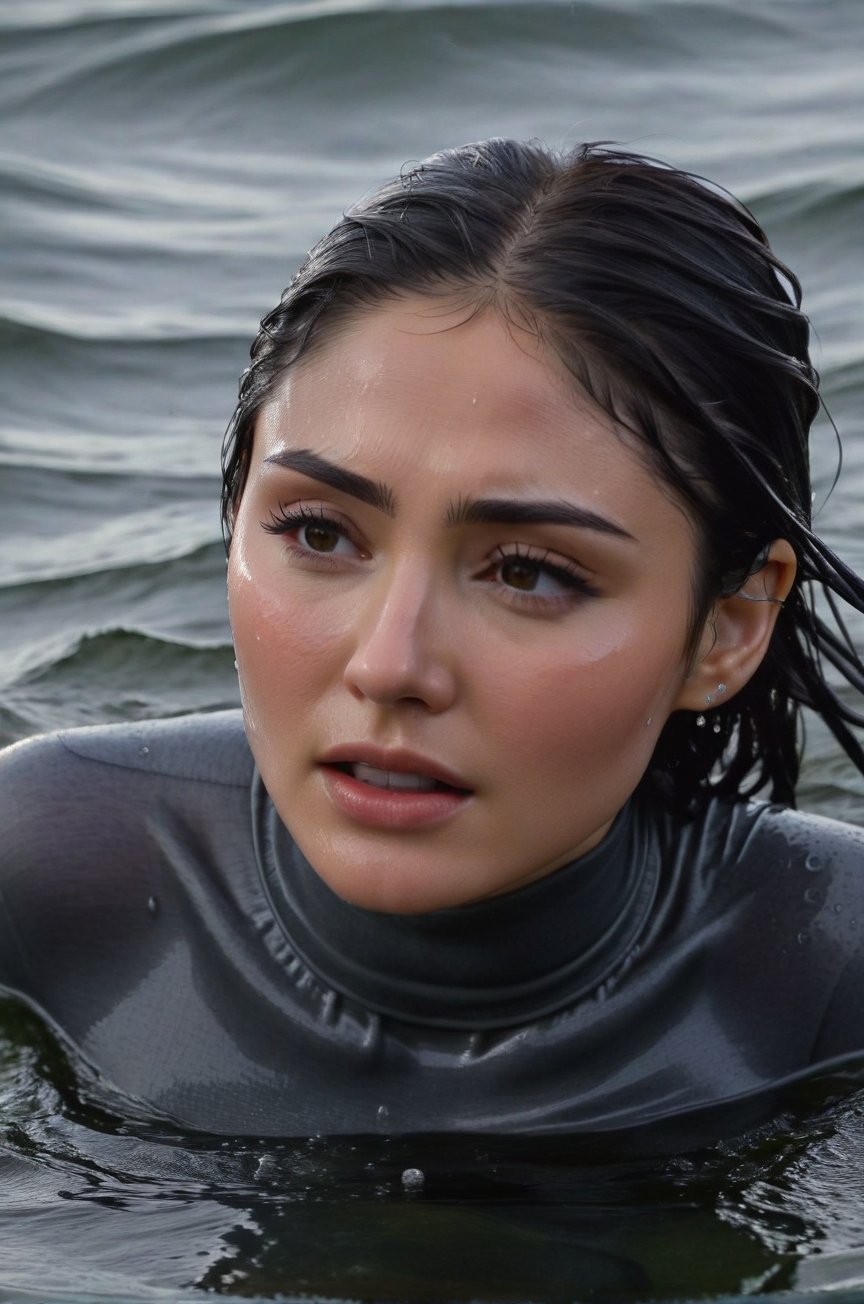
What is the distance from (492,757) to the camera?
255 centimetres

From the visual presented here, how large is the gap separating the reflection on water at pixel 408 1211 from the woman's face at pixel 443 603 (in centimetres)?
44

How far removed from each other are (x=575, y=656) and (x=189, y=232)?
617 centimetres

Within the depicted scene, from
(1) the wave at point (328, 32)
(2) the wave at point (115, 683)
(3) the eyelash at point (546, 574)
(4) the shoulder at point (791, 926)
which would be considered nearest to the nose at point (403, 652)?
(3) the eyelash at point (546, 574)

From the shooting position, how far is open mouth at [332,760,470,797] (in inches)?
101

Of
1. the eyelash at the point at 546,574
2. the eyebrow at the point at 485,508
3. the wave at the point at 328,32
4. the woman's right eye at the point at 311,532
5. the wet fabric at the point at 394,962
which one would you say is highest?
the wave at the point at 328,32

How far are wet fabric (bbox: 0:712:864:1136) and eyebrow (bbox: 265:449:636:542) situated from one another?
1.97 ft

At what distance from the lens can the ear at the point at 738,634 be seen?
9.43ft

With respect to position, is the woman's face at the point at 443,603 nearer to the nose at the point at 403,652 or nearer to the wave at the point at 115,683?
the nose at the point at 403,652

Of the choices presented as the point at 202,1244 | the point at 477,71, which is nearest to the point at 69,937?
the point at 202,1244

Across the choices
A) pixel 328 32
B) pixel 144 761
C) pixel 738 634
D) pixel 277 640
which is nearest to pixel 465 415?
pixel 277 640

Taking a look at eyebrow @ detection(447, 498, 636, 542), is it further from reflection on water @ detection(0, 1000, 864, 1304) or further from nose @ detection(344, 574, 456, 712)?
reflection on water @ detection(0, 1000, 864, 1304)

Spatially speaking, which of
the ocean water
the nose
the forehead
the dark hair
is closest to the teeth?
the nose

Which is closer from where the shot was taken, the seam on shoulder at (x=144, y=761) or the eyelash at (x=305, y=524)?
the eyelash at (x=305, y=524)

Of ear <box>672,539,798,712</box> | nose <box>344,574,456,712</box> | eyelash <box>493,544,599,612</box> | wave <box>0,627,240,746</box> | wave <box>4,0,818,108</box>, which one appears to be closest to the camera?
nose <box>344,574,456,712</box>
